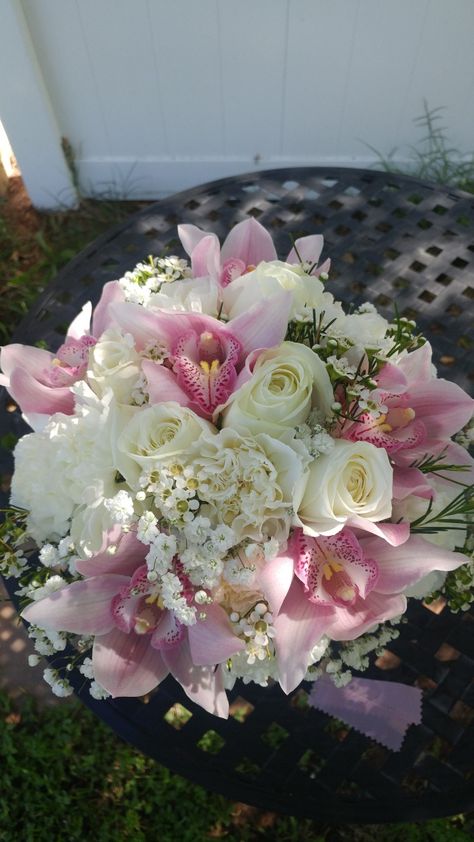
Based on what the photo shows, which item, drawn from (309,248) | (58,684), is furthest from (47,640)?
(309,248)

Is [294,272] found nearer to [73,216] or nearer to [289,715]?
[289,715]

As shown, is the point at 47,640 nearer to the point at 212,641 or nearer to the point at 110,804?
the point at 212,641

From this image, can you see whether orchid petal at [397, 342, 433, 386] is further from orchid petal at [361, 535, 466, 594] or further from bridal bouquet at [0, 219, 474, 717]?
orchid petal at [361, 535, 466, 594]

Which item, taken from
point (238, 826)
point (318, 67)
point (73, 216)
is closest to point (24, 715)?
point (238, 826)

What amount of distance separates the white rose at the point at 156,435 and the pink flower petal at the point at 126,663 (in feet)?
0.70

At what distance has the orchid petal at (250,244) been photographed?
97 centimetres

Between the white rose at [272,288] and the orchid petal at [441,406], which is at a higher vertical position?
the white rose at [272,288]

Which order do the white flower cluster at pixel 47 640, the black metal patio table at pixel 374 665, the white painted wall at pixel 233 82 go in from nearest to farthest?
1. the white flower cluster at pixel 47 640
2. the black metal patio table at pixel 374 665
3. the white painted wall at pixel 233 82

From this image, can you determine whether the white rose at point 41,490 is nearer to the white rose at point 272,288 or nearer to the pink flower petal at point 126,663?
the pink flower petal at point 126,663

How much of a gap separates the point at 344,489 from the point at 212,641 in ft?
0.76

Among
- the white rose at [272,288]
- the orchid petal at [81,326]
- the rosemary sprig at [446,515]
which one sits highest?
the white rose at [272,288]

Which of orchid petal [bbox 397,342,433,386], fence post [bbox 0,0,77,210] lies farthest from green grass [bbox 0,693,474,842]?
fence post [bbox 0,0,77,210]

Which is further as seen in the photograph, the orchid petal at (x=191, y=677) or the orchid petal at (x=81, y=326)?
the orchid petal at (x=81, y=326)

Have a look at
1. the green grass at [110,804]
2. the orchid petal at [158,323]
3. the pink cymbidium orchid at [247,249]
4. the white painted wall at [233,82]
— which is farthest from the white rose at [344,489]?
the white painted wall at [233,82]
